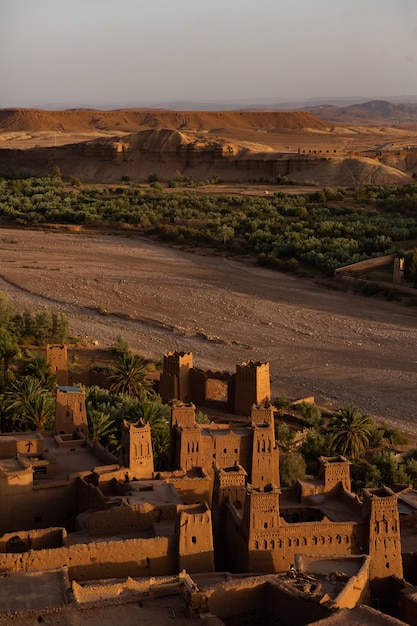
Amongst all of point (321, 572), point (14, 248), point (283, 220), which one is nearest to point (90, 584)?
point (321, 572)

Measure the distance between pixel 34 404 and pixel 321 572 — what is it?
32.4 feet

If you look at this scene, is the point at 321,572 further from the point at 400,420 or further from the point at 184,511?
the point at 400,420

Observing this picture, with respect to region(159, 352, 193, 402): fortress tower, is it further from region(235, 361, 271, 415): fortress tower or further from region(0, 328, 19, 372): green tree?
region(0, 328, 19, 372): green tree

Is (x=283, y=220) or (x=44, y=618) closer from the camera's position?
(x=44, y=618)

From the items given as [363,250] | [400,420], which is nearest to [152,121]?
[363,250]

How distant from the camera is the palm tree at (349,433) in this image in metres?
20.9

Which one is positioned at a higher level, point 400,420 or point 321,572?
point 321,572

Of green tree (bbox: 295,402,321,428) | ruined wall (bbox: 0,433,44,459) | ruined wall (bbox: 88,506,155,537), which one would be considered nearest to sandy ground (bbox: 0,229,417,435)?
green tree (bbox: 295,402,321,428)

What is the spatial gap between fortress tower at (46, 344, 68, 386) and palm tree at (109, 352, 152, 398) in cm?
116

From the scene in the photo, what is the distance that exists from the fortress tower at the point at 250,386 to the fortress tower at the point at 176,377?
1532mm

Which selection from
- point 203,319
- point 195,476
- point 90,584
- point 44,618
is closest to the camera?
point 44,618

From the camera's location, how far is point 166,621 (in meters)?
10.7

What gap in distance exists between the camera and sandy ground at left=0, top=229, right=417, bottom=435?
91.7 feet

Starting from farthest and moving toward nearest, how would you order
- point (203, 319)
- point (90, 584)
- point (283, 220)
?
point (283, 220) < point (203, 319) < point (90, 584)
